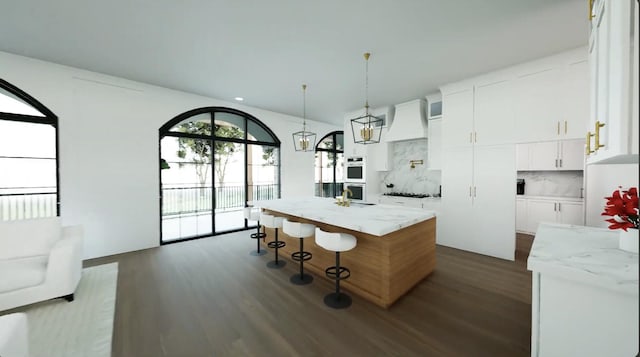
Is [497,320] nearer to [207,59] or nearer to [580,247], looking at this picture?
[580,247]

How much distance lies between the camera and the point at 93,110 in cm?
360

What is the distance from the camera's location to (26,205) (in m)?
3.25

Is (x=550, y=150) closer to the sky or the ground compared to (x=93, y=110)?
closer to the ground

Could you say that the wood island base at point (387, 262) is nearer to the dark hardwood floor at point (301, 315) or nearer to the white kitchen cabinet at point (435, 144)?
the dark hardwood floor at point (301, 315)

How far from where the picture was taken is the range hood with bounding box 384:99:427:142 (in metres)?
4.56

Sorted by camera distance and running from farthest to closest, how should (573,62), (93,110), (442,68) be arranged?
(93,110) < (442,68) < (573,62)

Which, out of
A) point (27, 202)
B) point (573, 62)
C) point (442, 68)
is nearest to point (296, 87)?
point (442, 68)

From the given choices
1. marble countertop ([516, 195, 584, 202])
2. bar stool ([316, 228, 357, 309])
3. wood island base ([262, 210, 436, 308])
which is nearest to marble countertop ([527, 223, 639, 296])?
wood island base ([262, 210, 436, 308])

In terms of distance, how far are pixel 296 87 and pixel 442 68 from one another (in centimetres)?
230

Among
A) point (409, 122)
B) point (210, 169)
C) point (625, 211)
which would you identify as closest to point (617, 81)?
point (625, 211)

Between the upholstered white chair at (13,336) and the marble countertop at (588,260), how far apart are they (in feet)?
8.68

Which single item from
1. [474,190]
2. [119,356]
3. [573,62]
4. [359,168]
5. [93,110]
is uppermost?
[573,62]

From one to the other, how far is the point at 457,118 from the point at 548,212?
2740mm

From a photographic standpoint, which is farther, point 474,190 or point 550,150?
point 550,150
